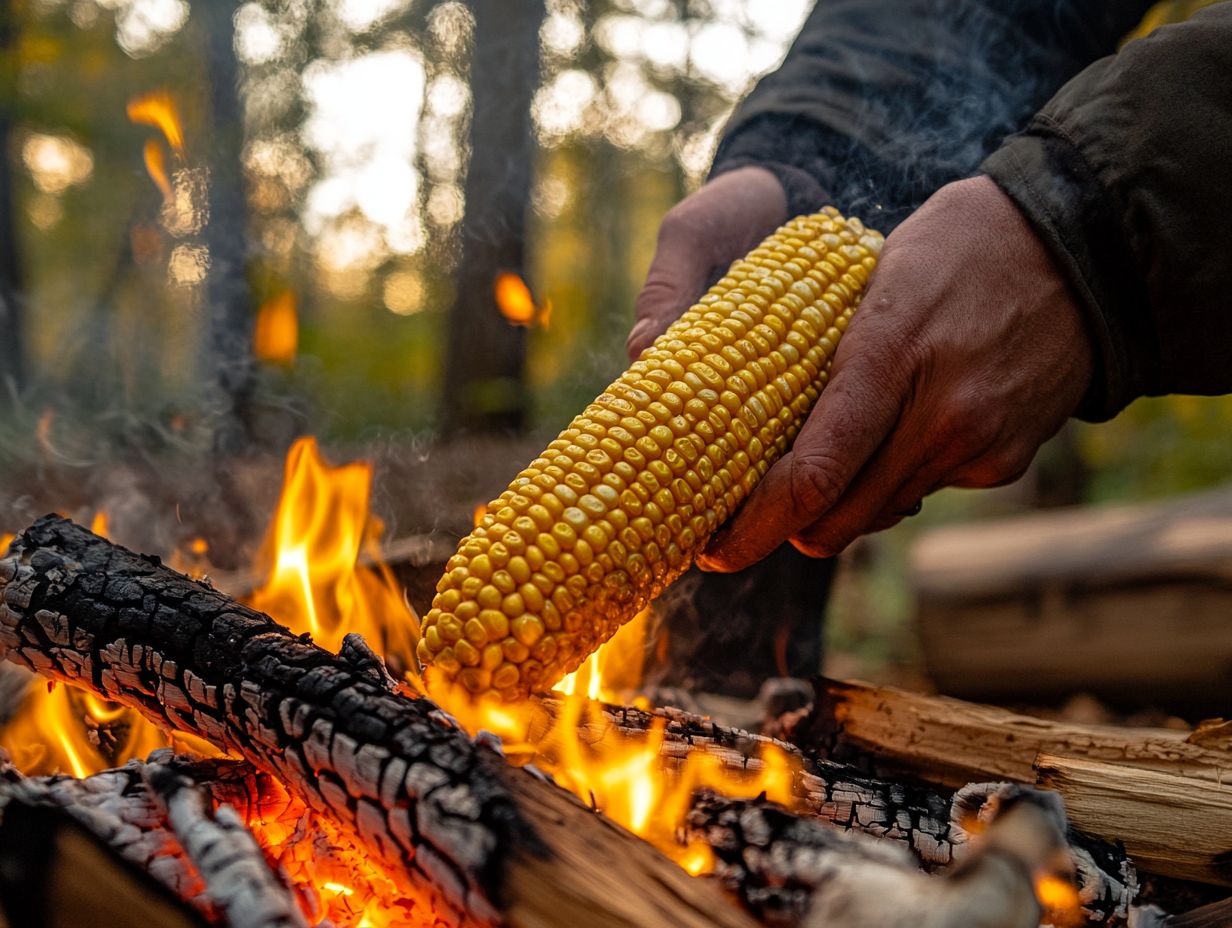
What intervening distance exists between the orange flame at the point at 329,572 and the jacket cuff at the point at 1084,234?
1878 millimetres

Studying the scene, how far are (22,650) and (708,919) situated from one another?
4.62ft

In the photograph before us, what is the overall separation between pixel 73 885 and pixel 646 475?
3.64 ft

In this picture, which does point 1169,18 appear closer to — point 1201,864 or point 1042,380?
point 1042,380

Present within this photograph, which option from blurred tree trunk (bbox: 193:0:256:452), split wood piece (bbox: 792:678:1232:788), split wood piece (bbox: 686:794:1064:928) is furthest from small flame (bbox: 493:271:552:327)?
split wood piece (bbox: 686:794:1064:928)

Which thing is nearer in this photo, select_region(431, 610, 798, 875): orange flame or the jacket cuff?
select_region(431, 610, 798, 875): orange flame

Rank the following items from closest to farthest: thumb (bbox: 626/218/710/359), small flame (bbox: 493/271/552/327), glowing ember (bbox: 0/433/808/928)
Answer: glowing ember (bbox: 0/433/808/928)
thumb (bbox: 626/218/710/359)
small flame (bbox: 493/271/552/327)

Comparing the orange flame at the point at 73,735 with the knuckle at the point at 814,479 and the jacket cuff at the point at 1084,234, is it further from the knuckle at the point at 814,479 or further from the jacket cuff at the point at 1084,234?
the jacket cuff at the point at 1084,234

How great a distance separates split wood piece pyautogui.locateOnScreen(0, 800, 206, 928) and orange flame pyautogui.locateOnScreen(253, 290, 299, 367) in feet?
10.2

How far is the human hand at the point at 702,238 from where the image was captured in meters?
2.39

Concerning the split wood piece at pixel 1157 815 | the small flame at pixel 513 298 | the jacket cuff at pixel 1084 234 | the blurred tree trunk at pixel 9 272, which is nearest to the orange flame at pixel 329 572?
the split wood piece at pixel 1157 815

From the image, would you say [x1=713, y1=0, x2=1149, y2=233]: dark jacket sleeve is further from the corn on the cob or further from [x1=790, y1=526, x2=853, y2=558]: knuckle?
[x1=790, y1=526, x2=853, y2=558]: knuckle

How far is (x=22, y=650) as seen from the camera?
159cm

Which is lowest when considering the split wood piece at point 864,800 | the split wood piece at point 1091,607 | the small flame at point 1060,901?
the split wood piece at point 1091,607

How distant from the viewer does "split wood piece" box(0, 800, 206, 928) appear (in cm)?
103
